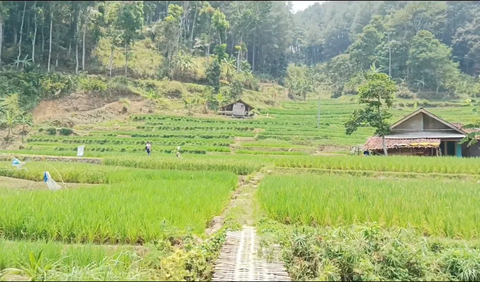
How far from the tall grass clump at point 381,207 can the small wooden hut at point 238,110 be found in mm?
29255

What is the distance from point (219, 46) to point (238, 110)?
50.3ft

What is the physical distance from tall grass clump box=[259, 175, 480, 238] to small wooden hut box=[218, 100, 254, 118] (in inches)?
1152

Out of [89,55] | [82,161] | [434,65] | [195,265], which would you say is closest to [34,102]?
[89,55]

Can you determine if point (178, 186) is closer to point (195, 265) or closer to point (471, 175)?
point (195, 265)

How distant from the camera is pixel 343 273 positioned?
379cm

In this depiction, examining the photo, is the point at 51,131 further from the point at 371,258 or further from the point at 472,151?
the point at 472,151

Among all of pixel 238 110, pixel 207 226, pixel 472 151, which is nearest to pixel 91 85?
pixel 238 110

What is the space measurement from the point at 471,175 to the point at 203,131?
19900mm

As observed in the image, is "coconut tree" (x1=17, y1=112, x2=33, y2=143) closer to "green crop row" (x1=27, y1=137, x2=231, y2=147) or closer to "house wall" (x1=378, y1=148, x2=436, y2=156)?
"green crop row" (x1=27, y1=137, x2=231, y2=147)

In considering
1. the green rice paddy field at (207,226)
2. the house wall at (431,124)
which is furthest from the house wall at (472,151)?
the green rice paddy field at (207,226)

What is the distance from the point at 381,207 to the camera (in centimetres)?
598

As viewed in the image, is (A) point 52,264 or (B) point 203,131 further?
(B) point 203,131

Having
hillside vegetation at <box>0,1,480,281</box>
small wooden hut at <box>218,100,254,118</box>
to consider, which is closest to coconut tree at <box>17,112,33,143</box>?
hillside vegetation at <box>0,1,480,281</box>

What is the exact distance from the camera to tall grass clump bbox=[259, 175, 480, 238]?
5.41m
